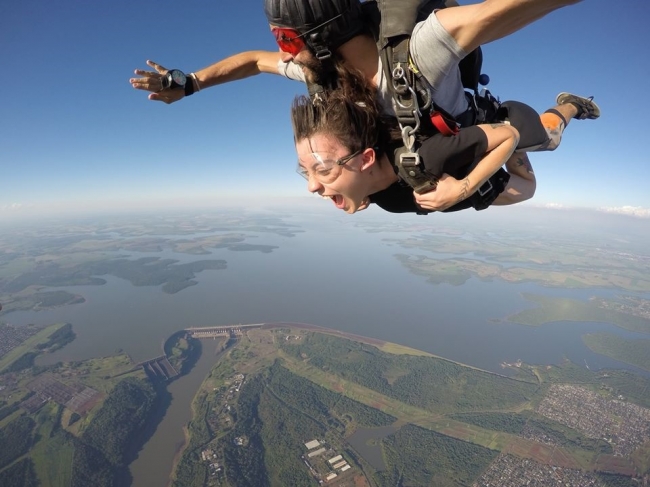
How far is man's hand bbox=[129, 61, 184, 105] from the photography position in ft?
4.86

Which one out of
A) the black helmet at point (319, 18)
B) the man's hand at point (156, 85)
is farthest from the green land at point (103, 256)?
the black helmet at point (319, 18)

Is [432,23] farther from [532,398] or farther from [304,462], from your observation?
[532,398]

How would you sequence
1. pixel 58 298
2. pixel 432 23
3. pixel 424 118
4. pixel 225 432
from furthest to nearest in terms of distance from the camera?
pixel 58 298, pixel 225 432, pixel 424 118, pixel 432 23

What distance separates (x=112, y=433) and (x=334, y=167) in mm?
23082

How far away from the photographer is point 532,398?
2078 centimetres

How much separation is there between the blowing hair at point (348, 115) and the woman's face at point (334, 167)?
30 millimetres

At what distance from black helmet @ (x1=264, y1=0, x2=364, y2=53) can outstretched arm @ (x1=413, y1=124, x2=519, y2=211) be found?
691 millimetres

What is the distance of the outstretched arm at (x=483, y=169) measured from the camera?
4.17 ft

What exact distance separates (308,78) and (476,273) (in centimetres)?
5754

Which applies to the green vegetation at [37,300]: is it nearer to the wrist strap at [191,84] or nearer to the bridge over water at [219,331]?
the bridge over water at [219,331]

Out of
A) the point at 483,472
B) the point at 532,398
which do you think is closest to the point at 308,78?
the point at 483,472

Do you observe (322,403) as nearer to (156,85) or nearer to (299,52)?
(156,85)

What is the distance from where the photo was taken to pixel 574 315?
37.1 m

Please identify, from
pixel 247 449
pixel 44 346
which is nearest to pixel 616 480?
pixel 247 449
